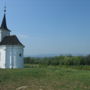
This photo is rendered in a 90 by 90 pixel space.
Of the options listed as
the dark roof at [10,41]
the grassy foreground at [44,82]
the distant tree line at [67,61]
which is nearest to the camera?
the grassy foreground at [44,82]

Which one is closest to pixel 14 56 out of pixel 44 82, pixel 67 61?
pixel 44 82

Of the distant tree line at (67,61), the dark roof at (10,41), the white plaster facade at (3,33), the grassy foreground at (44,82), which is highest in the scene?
the white plaster facade at (3,33)

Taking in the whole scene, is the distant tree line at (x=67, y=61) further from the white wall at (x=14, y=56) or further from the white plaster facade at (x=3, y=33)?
the white wall at (x=14, y=56)

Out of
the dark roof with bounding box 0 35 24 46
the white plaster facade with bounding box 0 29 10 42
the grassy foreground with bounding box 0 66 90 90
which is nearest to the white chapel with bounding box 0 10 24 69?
the dark roof with bounding box 0 35 24 46

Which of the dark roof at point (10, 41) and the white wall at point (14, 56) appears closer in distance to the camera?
the white wall at point (14, 56)

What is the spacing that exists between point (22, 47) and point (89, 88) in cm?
2051

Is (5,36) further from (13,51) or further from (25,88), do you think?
(25,88)

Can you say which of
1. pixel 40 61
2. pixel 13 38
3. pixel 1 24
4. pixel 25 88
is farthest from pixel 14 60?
pixel 40 61

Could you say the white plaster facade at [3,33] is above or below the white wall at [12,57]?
above

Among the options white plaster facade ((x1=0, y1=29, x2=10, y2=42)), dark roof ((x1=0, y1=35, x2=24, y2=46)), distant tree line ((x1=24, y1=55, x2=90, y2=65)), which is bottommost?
distant tree line ((x1=24, y1=55, x2=90, y2=65))

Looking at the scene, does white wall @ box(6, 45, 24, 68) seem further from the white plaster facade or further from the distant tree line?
the distant tree line

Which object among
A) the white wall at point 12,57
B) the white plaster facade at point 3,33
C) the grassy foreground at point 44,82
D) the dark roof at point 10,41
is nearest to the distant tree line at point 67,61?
the white plaster facade at point 3,33

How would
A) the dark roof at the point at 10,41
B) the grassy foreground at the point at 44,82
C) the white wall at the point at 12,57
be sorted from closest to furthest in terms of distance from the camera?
the grassy foreground at the point at 44,82 < the white wall at the point at 12,57 < the dark roof at the point at 10,41

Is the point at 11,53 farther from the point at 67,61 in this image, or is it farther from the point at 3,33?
the point at 67,61
